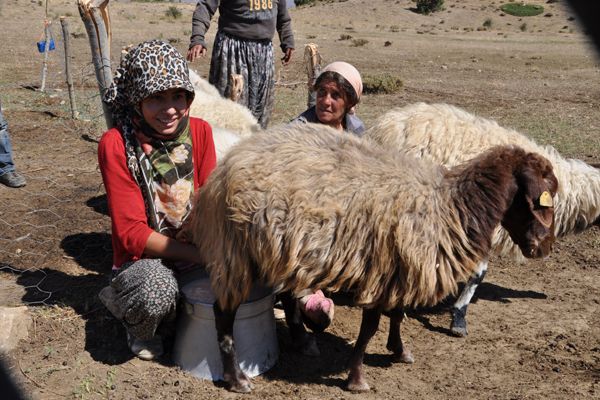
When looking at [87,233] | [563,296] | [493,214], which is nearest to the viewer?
[493,214]

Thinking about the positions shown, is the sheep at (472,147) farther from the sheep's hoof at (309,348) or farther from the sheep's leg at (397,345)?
the sheep's hoof at (309,348)

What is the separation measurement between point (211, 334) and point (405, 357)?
3.77 ft

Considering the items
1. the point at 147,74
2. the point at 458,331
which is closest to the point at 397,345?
the point at 458,331

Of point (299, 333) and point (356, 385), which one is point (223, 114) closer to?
point (299, 333)

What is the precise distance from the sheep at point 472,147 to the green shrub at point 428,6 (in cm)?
4555

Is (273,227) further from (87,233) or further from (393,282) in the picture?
A: (87,233)

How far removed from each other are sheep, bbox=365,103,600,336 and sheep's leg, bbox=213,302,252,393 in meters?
1.75

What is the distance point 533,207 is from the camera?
3.10 meters

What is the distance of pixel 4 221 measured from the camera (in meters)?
5.16

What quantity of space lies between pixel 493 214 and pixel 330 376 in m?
1.23

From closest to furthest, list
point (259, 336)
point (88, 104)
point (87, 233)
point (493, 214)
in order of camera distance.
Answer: point (493, 214) < point (259, 336) < point (87, 233) < point (88, 104)

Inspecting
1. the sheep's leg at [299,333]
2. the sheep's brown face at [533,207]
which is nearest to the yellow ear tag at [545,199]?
the sheep's brown face at [533,207]

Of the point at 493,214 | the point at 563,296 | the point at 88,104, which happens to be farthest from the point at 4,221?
the point at 88,104

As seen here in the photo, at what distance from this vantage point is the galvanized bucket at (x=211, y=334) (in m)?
3.30
